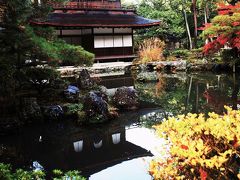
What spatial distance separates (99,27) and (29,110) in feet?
49.2

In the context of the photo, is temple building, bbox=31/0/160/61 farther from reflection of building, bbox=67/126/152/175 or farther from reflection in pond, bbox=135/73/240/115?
reflection of building, bbox=67/126/152/175

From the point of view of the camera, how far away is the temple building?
23672 millimetres

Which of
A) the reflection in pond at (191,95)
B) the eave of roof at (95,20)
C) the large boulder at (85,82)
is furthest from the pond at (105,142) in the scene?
the eave of roof at (95,20)

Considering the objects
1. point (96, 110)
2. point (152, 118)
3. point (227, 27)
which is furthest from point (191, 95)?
point (227, 27)

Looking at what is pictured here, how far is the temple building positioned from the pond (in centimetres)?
1328

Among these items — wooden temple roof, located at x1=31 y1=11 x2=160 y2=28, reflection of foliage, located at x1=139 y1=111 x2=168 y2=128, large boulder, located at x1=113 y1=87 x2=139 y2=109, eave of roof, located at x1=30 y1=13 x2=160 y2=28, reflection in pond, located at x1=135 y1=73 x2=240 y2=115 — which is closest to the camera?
reflection of foliage, located at x1=139 y1=111 x2=168 y2=128

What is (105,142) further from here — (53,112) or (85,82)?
(85,82)

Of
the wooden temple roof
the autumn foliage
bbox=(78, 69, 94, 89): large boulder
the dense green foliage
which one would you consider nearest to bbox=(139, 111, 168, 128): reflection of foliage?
bbox=(78, 69, 94, 89): large boulder

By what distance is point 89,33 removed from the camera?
81.2 ft

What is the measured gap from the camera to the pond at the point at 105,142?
594 cm

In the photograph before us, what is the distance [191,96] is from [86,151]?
22.5 feet

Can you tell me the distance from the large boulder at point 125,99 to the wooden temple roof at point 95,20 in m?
12.0

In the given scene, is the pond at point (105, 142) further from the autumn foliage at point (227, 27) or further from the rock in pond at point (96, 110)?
the autumn foliage at point (227, 27)

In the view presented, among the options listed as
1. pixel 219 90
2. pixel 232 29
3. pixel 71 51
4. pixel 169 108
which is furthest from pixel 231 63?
pixel 71 51
